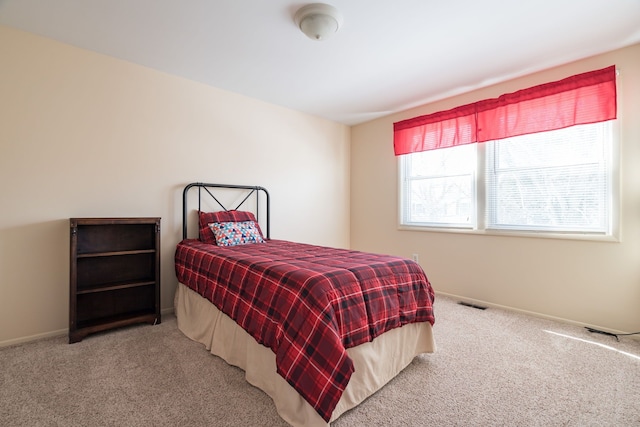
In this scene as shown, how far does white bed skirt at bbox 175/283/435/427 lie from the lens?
139 centimetres

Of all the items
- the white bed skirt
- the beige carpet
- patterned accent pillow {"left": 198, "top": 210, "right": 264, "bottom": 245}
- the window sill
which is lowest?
the beige carpet

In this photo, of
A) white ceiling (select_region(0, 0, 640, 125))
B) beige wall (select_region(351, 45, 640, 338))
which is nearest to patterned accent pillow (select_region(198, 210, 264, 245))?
white ceiling (select_region(0, 0, 640, 125))

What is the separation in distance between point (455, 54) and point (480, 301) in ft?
8.26

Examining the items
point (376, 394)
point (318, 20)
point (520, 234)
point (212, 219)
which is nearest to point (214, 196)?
point (212, 219)

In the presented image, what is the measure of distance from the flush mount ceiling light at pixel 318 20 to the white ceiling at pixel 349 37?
0.05 metres

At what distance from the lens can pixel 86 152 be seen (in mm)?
2463

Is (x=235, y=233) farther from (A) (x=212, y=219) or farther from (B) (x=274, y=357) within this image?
(B) (x=274, y=357)

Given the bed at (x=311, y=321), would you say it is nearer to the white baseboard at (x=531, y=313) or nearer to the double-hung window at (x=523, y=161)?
the white baseboard at (x=531, y=313)

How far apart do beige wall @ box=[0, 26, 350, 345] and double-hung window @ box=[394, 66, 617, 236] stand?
6.99 feet

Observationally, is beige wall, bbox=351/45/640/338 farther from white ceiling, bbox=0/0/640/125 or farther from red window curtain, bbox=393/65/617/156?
white ceiling, bbox=0/0/640/125

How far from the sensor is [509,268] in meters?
2.99

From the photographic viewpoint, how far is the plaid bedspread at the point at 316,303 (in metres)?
1.29

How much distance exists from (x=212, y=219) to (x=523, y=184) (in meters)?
3.17

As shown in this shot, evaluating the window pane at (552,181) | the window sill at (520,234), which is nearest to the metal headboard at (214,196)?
the window sill at (520,234)
